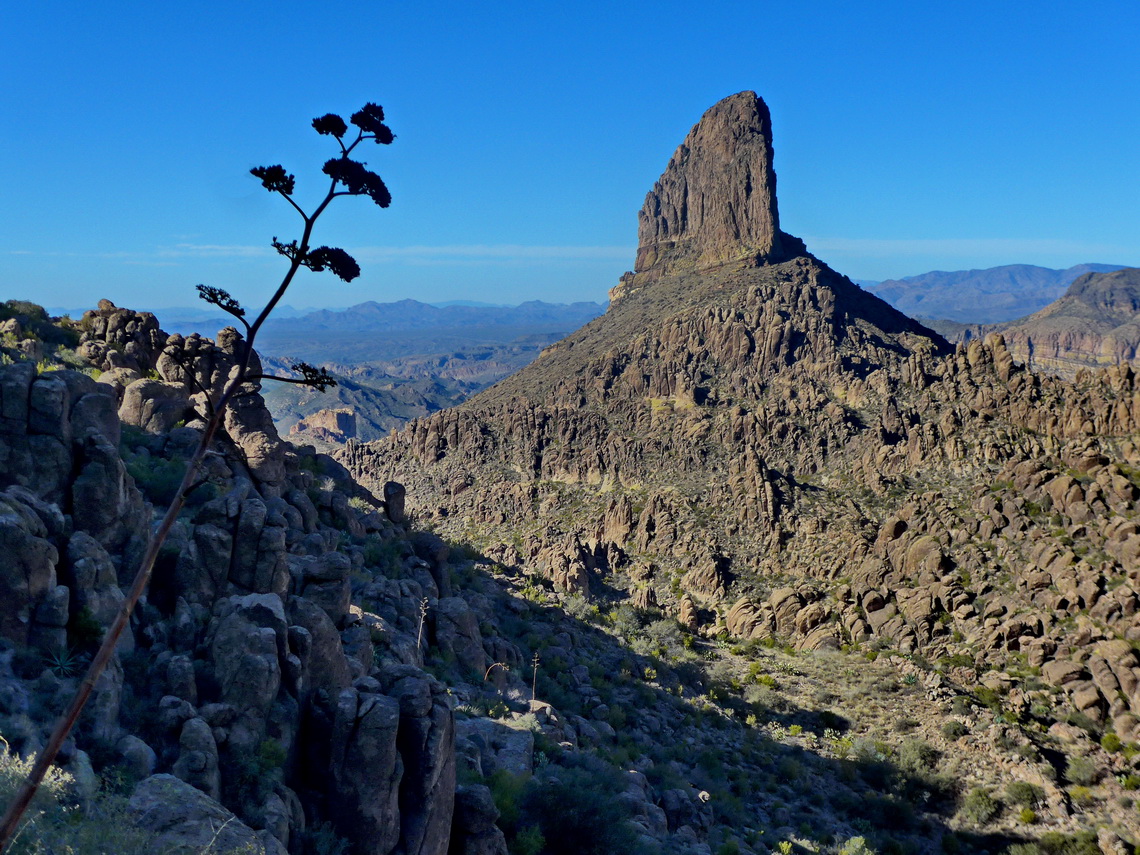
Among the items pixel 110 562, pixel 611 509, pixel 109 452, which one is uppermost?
pixel 109 452

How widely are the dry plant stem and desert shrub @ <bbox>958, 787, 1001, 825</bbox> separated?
3100 centimetres

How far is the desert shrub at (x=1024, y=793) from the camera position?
94.9 feet

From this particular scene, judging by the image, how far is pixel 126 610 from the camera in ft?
24.7

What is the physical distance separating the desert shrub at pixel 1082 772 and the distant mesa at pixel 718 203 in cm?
10593

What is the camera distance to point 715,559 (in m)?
60.2

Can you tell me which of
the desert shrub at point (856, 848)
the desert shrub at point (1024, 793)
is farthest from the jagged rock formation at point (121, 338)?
the desert shrub at point (1024, 793)

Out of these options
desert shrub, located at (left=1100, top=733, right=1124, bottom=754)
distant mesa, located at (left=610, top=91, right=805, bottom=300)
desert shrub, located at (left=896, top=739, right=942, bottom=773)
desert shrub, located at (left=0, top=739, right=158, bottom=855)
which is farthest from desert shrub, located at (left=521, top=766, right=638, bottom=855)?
distant mesa, located at (left=610, top=91, right=805, bottom=300)

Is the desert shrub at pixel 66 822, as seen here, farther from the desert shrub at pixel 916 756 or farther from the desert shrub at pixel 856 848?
the desert shrub at pixel 916 756

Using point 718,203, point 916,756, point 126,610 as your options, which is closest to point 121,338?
point 126,610

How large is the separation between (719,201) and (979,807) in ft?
412

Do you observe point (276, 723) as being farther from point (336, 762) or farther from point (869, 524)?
point (869, 524)

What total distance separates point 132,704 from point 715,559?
2020 inches

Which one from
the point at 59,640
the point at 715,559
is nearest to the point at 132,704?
the point at 59,640

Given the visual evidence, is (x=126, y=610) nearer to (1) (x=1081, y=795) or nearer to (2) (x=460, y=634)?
(2) (x=460, y=634)
